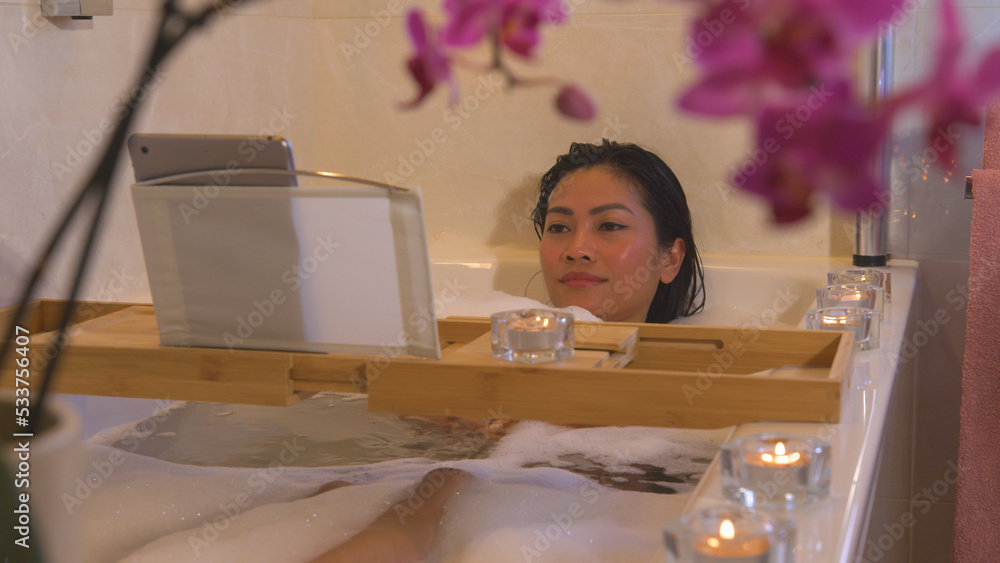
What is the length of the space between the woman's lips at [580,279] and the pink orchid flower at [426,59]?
1463 millimetres

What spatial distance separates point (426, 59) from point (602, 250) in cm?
148

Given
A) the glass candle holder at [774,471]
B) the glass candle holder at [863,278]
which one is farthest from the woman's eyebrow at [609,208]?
the glass candle holder at [774,471]

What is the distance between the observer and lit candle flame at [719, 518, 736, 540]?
1.53 feet

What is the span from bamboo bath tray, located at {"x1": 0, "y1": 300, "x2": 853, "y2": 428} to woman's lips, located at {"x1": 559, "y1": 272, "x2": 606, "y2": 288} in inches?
28.1

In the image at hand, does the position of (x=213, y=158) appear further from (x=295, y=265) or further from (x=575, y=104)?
(x=575, y=104)

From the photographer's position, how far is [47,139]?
1.31 m

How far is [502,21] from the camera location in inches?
5.9

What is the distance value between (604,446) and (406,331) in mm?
515

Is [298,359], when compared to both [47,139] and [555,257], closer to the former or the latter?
[47,139]

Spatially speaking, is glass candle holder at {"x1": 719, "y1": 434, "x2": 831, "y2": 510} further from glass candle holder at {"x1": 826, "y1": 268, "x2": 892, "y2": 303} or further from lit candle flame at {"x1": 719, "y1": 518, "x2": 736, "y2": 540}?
glass candle holder at {"x1": 826, "y1": 268, "x2": 892, "y2": 303}

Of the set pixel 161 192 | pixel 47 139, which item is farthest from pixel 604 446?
pixel 47 139

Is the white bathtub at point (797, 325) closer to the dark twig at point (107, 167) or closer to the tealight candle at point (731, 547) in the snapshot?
the tealight candle at point (731, 547)

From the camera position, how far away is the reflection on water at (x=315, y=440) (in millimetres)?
1163

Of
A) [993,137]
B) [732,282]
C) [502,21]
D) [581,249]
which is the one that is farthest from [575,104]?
[732,282]
